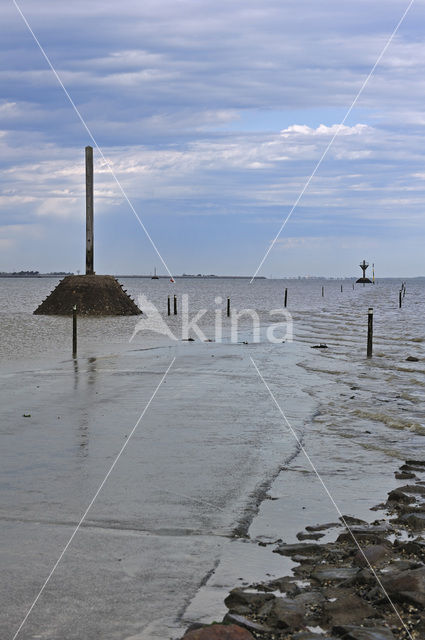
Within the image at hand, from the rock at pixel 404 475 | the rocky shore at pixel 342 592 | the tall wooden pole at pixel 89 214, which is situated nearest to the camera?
the rocky shore at pixel 342 592

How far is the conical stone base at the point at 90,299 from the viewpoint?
47438 mm

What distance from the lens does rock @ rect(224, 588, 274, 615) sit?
495 cm

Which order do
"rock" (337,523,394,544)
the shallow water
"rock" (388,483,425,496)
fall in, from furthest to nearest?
"rock" (388,483,425,496)
"rock" (337,523,394,544)
the shallow water

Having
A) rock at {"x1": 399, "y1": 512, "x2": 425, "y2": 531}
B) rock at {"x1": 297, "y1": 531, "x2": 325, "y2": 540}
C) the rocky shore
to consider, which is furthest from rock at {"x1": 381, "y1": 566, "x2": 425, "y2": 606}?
rock at {"x1": 399, "y1": 512, "x2": 425, "y2": 531}

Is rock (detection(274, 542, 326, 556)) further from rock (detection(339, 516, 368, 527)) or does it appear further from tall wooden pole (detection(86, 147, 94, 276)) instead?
tall wooden pole (detection(86, 147, 94, 276))

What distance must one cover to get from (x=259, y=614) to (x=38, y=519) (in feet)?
9.17

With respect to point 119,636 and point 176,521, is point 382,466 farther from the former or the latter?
point 119,636

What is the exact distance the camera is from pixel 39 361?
→ 21.8 metres

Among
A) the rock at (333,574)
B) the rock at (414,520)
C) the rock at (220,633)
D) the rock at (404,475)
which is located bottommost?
the rock at (404,475)

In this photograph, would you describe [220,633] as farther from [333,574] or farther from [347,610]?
[333,574]

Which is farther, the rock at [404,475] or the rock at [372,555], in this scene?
the rock at [404,475]

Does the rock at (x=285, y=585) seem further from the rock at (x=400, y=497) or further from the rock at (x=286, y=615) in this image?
the rock at (x=400, y=497)

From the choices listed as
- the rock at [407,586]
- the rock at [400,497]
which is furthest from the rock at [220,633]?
the rock at [400,497]

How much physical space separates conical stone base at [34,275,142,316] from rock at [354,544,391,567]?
137ft
